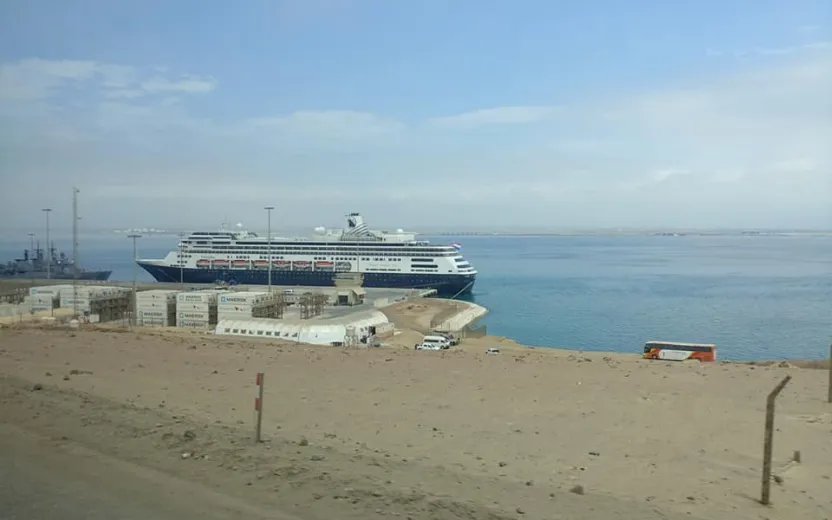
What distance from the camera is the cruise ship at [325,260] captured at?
167 ft

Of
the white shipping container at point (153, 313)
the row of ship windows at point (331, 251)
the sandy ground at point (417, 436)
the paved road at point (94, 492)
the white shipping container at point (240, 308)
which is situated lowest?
the white shipping container at point (153, 313)

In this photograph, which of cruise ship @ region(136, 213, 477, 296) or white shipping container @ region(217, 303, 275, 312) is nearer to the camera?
white shipping container @ region(217, 303, 275, 312)

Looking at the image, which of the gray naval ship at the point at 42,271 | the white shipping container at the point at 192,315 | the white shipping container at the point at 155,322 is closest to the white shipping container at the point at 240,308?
the white shipping container at the point at 192,315

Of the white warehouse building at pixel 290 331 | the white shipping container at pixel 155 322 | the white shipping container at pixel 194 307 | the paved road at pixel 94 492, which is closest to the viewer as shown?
the paved road at pixel 94 492

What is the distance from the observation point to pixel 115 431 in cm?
496

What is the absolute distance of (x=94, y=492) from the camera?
12.1 feet

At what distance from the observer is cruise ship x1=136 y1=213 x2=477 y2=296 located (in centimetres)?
5081

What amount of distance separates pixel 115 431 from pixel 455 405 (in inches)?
139

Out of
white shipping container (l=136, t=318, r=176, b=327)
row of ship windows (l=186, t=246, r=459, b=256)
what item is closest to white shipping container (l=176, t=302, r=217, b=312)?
white shipping container (l=136, t=318, r=176, b=327)

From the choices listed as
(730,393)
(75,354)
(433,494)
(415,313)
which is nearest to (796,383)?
(730,393)

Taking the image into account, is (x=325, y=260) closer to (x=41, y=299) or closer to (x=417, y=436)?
(x=41, y=299)

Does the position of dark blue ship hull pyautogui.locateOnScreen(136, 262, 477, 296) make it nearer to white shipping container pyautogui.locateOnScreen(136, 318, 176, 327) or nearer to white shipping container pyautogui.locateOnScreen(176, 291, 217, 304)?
white shipping container pyautogui.locateOnScreen(176, 291, 217, 304)

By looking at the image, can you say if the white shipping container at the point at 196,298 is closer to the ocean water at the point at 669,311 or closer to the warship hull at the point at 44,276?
the ocean water at the point at 669,311

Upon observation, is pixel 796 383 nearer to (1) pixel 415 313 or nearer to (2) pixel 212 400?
(2) pixel 212 400
